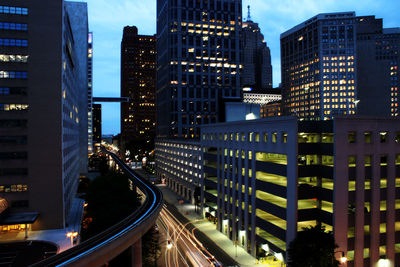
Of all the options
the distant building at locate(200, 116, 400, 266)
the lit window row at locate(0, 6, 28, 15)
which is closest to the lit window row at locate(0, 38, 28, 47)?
the lit window row at locate(0, 6, 28, 15)

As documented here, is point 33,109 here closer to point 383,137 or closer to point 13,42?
point 13,42

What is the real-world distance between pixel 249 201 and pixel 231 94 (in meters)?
83.7

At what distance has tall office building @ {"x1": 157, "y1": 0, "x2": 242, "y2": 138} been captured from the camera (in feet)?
415

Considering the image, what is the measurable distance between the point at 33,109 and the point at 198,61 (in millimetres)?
76818

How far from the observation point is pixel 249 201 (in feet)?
173

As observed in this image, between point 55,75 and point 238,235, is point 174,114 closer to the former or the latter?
point 55,75

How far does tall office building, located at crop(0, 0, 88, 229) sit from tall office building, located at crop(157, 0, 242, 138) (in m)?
65.0

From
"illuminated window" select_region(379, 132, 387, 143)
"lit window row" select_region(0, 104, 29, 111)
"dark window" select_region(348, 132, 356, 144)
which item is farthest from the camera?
"lit window row" select_region(0, 104, 29, 111)

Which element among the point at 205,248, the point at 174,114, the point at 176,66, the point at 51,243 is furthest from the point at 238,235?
the point at 176,66

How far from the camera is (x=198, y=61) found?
128000 millimetres

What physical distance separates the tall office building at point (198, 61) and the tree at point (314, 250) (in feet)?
306

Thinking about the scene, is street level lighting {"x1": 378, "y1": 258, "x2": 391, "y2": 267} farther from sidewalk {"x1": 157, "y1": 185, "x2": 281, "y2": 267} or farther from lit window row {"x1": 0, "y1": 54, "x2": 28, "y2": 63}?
lit window row {"x1": 0, "y1": 54, "x2": 28, "y2": 63}

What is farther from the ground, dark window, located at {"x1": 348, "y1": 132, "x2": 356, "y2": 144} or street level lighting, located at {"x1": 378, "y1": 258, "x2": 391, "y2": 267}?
dark window, located at {"x1": 348, "y1": 132, "x2": 356, "y2": 144}

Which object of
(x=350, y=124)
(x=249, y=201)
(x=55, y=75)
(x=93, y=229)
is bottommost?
(x=93, y=229)
